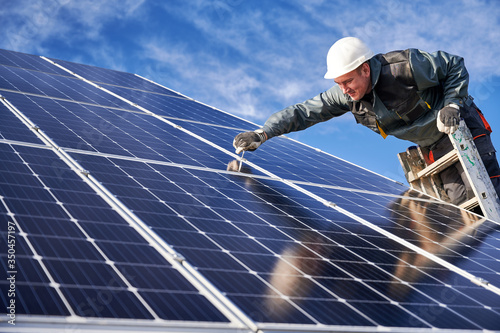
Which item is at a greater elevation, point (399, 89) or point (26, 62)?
point (26, 62)

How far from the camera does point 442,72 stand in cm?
834

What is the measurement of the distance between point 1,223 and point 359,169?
25.7ft

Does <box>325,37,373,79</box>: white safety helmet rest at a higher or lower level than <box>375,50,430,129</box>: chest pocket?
higher

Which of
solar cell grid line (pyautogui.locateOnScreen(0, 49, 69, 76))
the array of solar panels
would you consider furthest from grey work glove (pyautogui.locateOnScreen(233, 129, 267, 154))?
solar cell grid line (pyautogui.locateOnScreen(0, 49, 69, 76))

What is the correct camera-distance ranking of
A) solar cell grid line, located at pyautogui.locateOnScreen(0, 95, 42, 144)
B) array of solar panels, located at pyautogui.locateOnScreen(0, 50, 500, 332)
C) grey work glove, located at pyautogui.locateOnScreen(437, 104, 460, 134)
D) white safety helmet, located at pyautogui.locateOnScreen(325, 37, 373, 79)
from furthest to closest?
white safety helmet, located at pyautogui.locateOnScreen(325, 37, 373, 79) → grey work glove, located at pyautogui.locateOnScreen(437, 104, 460, 134) → solar cell grid line, located at pyautogui.locateOnScreen(0, 95, 42, 144) → array of solar panels, located at pyautogui.locateOnScreen(0, 50, 500, 332)

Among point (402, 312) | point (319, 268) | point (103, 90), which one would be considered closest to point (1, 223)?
point (319, 268)

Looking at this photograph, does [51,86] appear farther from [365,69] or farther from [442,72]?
[442,72]

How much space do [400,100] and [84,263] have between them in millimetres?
6170

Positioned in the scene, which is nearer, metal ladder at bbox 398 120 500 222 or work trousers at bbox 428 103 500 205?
metal ladder at bbox 398 120 500 222

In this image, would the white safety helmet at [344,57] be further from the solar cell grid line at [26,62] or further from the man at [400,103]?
the solar cell grid line at [26,62]

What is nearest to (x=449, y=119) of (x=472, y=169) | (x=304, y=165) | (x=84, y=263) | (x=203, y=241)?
(x=472, y=169)

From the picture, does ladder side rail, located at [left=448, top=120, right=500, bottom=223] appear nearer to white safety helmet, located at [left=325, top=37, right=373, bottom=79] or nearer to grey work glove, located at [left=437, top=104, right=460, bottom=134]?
grey work glove, located at [left=437, top=104, right=460, bottom=134]

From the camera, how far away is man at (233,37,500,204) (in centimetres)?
816

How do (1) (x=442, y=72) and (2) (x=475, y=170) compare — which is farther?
(2) (x=475, y=170)
